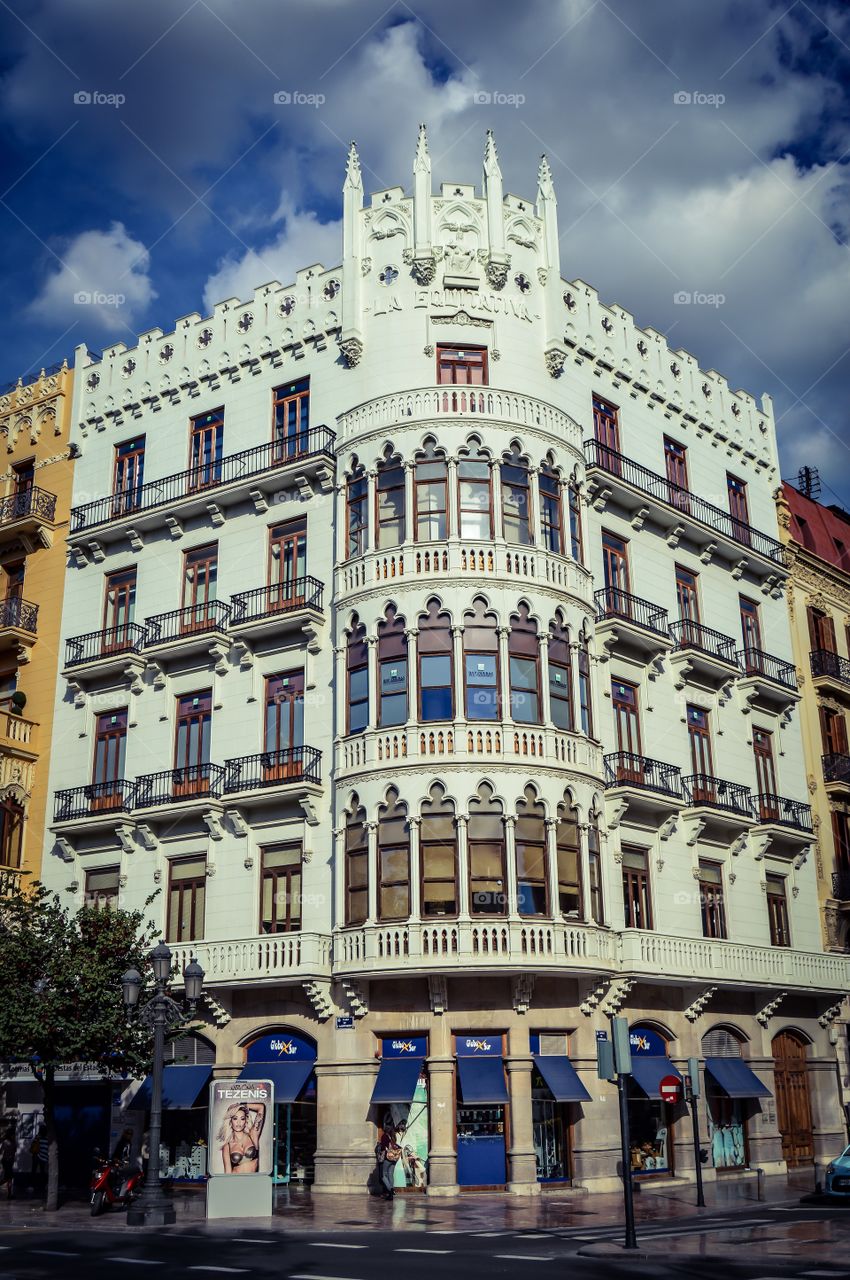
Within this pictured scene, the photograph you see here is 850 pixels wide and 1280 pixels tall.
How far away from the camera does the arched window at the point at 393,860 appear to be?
1154 inches

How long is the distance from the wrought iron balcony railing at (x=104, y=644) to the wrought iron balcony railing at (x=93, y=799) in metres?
3.71

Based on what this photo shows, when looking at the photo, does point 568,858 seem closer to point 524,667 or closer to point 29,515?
point 524,667

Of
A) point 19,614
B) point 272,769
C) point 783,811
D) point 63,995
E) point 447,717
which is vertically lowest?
point 63,995

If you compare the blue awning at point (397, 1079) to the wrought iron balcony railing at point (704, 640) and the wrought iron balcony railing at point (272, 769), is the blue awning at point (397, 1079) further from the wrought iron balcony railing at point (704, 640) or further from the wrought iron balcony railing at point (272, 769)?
the wrought iron balcony railing at point (704, 640)

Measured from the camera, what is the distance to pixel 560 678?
104 feet

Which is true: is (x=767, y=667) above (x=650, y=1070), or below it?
above

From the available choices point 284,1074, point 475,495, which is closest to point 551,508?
point 475,495

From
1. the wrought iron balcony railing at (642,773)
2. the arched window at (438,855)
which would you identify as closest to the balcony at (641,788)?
the wrought iron balcony railing at (642,773)

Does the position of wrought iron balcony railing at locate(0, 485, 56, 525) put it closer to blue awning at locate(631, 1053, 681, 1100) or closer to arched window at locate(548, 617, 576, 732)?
arched window at locate(548, 617, 576, 732)

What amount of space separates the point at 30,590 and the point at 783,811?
24.8 meters

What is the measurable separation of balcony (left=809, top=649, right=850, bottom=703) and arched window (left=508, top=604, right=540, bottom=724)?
1621 cm

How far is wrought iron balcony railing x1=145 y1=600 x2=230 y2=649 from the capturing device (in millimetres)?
35062

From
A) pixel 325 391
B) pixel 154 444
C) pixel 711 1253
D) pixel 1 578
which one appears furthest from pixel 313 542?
pixel 711 1253

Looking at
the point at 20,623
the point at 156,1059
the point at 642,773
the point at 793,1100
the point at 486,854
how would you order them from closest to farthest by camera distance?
the point at 156,1059 < the point at 486,854 < the point at 642,773 < the point at 793,1100 < the point at 20,623
